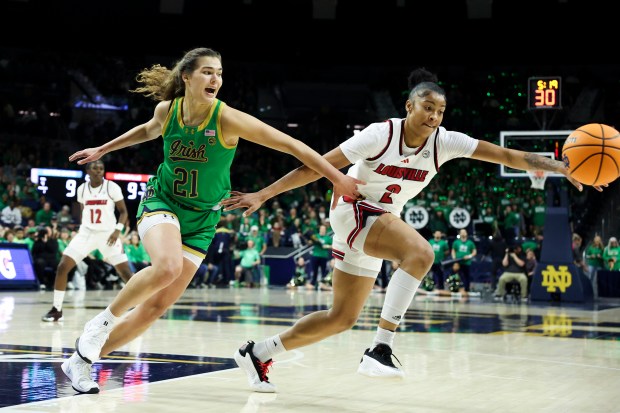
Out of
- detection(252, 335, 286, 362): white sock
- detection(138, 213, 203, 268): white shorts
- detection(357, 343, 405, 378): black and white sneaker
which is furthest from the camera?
detection(252, 335, 286, 362): white sock

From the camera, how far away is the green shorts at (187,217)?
5.92 metres

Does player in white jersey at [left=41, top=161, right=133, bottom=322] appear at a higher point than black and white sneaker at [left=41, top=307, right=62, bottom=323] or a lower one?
higher

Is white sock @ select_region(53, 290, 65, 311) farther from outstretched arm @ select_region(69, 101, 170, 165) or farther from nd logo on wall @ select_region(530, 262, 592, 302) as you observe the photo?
nd logo on wall @ select_region(530, 262, 592, 302)

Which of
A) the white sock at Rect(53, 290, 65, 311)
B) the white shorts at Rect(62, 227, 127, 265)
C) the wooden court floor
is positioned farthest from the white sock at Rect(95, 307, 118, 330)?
the white shorts at Rect(62, 227, 127, 265)

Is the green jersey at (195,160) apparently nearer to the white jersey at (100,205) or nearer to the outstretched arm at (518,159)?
the outstretched arm at (518,159)

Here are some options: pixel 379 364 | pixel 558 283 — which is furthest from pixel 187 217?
pixel 558 283

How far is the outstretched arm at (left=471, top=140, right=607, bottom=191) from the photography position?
6020 mm

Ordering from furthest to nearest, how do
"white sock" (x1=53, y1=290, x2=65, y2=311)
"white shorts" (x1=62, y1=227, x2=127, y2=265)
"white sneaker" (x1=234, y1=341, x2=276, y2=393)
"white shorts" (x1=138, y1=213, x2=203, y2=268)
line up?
"white shorts" (x1=62, y1=227, x2=127, y2=265) < "white sock" (x1=53, y1=290, x2=65, y2=311) < "white sneaker" (x1=234, y1=341, x2=276, y2=393) < "white shorts" (x1=138, y1=213, x2=203, y2=268)

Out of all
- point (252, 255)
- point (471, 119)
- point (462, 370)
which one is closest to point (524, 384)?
point (462, 370)

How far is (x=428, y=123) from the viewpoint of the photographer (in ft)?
19.6

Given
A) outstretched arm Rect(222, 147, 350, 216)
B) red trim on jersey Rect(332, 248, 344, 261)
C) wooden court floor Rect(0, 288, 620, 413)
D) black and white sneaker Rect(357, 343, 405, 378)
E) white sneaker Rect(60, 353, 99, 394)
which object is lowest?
wooden court floor Rect(0, 288, 620, 413)

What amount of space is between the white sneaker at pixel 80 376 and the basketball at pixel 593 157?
11.5 ft

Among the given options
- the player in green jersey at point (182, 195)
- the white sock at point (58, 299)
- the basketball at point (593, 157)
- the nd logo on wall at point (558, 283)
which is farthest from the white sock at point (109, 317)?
the nd logo on wall at point (558, 283)

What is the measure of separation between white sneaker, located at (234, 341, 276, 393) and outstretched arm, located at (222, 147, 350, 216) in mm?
1136
